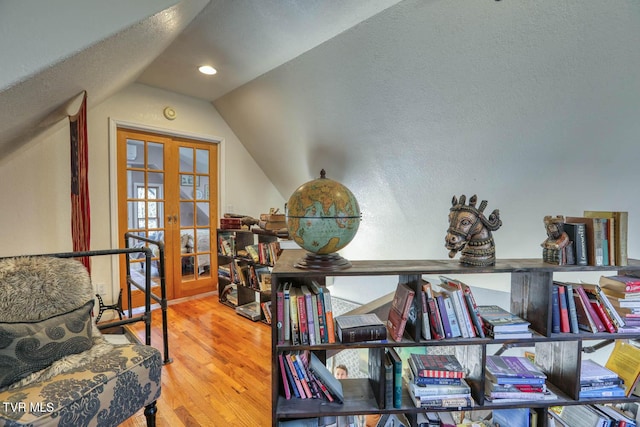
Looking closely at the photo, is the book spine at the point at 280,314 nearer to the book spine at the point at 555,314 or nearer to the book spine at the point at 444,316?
the book spine at the point at 444,316

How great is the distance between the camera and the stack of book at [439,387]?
4.09ft

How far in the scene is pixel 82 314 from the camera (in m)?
1.45

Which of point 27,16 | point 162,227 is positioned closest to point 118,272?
point 162,227

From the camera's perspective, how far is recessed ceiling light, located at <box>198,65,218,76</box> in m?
2.56

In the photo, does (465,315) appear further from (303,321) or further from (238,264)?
(238,264)

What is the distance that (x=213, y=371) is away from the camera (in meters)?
2.09

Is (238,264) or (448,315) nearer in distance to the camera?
(448,315)

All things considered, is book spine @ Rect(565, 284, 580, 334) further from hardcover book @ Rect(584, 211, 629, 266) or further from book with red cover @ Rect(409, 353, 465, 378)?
book with red cover @ Rect(409, 353, 465, 378)

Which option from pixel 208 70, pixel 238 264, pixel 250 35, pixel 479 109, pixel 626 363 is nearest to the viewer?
pixel 626 363

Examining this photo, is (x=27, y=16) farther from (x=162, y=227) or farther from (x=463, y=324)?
(x=162, y=227)

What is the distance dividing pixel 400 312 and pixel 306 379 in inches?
20.5

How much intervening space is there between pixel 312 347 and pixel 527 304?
1.04 m

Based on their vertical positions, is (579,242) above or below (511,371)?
above

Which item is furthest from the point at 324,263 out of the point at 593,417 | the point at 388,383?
the point at 593,417
